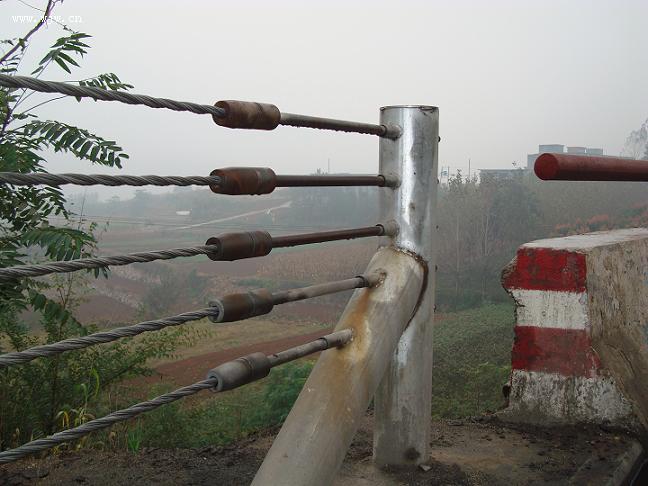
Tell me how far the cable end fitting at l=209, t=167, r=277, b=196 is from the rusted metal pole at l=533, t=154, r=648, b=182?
31.3 inches

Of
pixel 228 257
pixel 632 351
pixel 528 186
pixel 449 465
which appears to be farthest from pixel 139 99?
pixel 528 186

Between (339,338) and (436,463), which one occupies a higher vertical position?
(339,338)

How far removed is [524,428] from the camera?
2633 millimetres

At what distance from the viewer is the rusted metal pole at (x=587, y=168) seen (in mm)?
1696

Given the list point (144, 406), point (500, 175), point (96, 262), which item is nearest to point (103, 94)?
point (96, 262)

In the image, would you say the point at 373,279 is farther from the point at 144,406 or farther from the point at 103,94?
the point at 103,94

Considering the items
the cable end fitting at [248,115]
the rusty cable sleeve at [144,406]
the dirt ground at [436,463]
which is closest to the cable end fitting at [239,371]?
the rusty cable sleeve at [144,406]

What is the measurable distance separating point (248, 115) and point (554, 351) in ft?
6.15

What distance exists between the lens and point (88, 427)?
961mm

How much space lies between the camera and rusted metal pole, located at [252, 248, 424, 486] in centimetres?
132

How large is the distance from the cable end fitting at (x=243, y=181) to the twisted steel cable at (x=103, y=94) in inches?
4.3

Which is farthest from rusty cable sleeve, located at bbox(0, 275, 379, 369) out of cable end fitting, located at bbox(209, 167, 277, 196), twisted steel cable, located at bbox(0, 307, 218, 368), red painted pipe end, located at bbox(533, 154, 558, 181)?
red painted pipe end, located at bbox(533, 154, 558, 181)

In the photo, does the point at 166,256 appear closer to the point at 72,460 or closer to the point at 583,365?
the point at 72,460

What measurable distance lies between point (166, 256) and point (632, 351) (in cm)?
233
